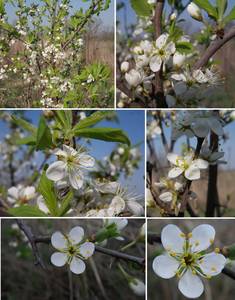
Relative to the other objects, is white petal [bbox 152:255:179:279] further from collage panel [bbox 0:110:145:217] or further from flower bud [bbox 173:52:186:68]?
flower bud [bbox 173:52:186:68]

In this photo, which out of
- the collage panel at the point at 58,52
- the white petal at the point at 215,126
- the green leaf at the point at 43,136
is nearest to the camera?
the green leaf at the point at 43,136

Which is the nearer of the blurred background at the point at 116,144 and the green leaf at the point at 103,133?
the green leaf at the point at 103,133

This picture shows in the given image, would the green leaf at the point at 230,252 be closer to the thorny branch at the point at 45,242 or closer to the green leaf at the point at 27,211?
the thorny branch at the point at 45,242

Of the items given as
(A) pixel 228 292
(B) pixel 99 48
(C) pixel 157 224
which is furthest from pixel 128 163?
(A) pixel 228 292

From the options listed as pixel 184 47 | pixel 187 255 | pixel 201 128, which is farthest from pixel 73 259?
pixel 184 47

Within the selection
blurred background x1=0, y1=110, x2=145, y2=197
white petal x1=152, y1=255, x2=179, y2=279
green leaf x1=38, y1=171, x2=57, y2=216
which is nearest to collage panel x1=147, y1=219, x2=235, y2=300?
white petal x1=152, y1=255, x2=179, y2=279

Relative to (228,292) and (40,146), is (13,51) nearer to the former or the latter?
(40,146)

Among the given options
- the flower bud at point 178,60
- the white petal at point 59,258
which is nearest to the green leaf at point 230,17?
the flower bud at point 178,60
